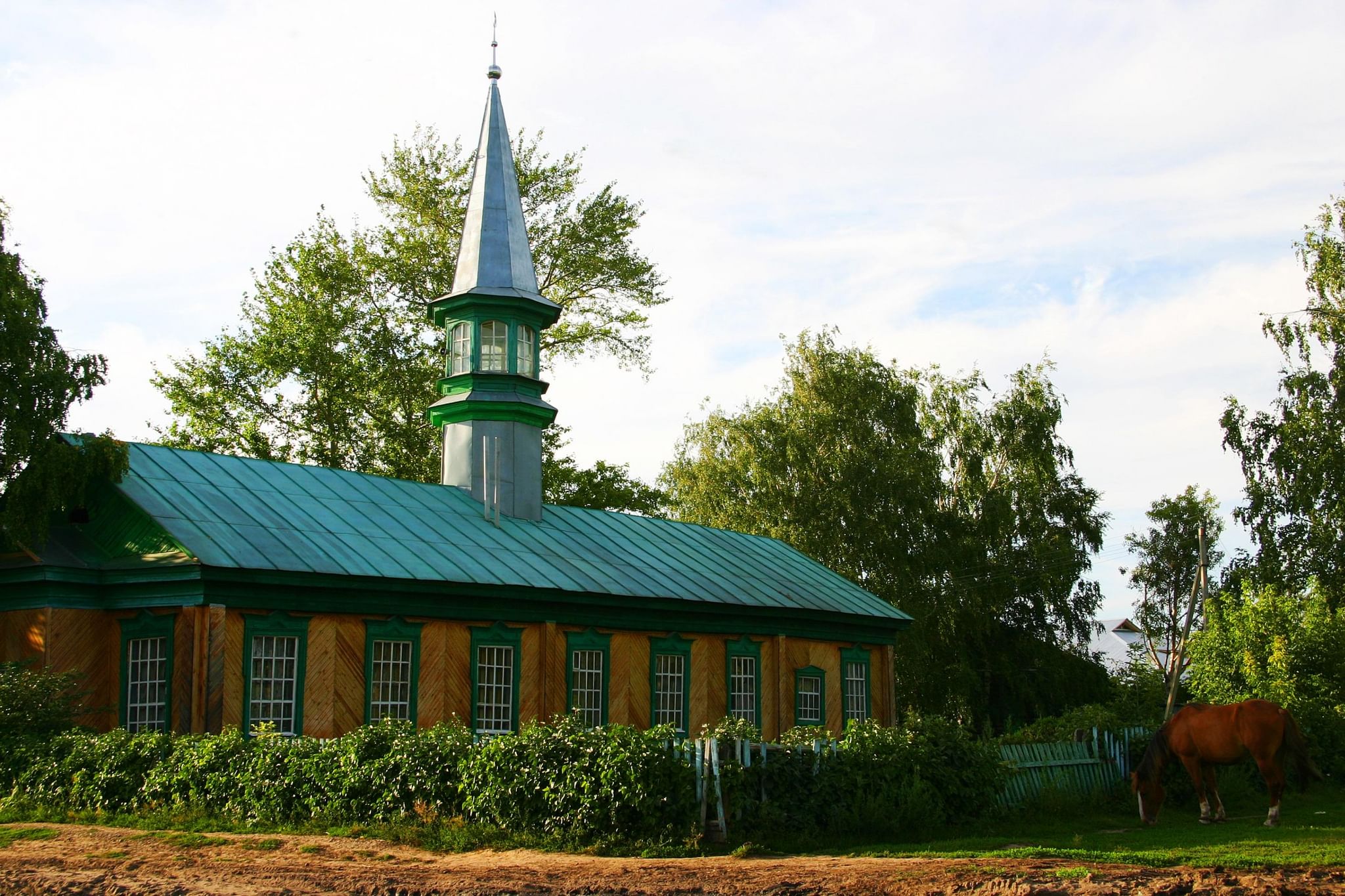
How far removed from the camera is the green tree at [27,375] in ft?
63.6

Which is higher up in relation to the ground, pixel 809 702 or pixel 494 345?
pixel 494 345

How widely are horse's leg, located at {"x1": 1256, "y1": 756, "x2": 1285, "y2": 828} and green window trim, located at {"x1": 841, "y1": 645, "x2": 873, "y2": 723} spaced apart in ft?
34.6

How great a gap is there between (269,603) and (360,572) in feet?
4.78

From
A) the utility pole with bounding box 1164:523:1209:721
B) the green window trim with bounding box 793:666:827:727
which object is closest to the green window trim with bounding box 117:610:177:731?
the green window trim with bounding box 793:666:827:727

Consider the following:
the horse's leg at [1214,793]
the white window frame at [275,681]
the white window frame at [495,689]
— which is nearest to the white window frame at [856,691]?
the white window frame at [495,689]

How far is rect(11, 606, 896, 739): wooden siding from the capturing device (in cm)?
1898

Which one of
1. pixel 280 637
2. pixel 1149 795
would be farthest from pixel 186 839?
pixel 1149 795

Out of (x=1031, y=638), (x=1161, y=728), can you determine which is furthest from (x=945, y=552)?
(x=1161, y=728)

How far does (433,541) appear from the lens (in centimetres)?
2322

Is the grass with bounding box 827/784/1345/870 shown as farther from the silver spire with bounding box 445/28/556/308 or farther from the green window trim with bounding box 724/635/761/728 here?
the silver spire with bounding box 445/28/556/308

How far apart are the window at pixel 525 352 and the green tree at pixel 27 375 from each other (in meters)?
9.69

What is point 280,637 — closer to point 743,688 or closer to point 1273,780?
point 743,688

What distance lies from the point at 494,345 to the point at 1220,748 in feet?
52.2

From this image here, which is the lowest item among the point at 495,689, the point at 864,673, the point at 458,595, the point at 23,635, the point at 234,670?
the point at 495,689
